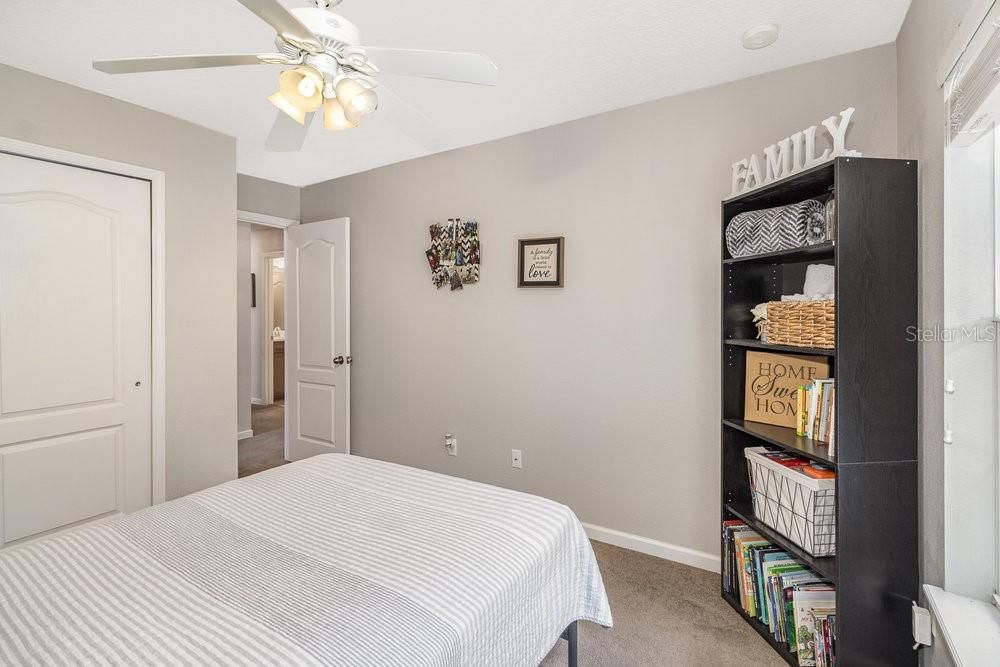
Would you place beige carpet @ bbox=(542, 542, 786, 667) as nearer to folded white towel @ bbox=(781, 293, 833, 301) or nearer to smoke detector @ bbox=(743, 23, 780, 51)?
folded white towel @ bbox=(781, 293, 833, 301)

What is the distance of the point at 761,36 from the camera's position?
194cm

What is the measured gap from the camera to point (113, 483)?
2.68 m

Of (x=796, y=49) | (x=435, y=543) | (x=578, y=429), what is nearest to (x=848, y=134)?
(x=796, y=49)

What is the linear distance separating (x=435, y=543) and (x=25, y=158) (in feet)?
8.96

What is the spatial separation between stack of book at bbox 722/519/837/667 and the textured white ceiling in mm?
2077

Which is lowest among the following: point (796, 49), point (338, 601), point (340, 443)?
point (340, 443)

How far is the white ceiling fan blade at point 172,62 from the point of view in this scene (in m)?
1.30

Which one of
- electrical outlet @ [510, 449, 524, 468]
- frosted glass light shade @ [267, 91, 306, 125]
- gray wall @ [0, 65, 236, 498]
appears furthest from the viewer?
electrical outlet @ [510, 449, 524, 468]

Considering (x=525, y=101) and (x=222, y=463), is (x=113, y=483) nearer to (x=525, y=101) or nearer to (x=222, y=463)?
(x=222, y=463)

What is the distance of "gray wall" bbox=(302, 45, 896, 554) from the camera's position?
2.39 m

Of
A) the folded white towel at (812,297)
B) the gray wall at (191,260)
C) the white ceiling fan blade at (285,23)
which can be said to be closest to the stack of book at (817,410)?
the folded white towel at (812,297)

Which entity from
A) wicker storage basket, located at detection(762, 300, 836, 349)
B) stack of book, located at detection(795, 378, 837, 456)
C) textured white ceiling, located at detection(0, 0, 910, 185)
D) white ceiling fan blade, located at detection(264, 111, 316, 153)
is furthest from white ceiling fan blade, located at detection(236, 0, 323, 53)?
stack of book, located at detection(795, 378, 837, 456)

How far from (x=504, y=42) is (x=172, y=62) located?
4.07ft

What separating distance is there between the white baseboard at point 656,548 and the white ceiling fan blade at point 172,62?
8.77 feet
